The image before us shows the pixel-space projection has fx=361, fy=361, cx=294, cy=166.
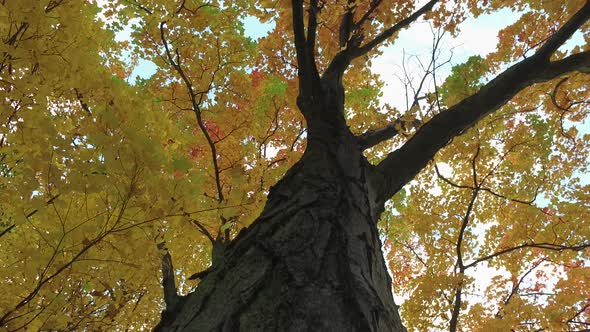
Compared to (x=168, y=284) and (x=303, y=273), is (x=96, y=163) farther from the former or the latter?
(x=168, y=284)

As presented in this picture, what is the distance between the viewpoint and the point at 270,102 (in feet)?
18.8

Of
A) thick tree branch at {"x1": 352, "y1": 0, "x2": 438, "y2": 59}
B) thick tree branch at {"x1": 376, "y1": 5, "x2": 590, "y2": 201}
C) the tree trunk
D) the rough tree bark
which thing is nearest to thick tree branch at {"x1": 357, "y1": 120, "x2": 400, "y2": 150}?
the rough tree bark

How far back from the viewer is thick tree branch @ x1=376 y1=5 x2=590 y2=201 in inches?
106

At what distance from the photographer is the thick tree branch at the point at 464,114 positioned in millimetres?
2686

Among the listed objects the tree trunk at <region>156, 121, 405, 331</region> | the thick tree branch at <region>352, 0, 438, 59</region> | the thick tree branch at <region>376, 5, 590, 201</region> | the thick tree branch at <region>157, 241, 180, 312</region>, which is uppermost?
the thick tree branch at <region>352, 0, 438, 59</region>

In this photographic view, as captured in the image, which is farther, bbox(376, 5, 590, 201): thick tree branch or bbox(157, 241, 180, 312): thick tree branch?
bbox(157, 241, 180, 312): thick tree branch

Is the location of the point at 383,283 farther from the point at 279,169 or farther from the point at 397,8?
the point at 279,169

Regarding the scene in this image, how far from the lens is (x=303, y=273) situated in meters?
1.41

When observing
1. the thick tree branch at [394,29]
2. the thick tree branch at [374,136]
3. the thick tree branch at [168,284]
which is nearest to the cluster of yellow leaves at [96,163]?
the thick tree branch at [168,284]

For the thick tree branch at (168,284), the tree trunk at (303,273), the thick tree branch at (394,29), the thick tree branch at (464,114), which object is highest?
the thick tree branch at (394,29)

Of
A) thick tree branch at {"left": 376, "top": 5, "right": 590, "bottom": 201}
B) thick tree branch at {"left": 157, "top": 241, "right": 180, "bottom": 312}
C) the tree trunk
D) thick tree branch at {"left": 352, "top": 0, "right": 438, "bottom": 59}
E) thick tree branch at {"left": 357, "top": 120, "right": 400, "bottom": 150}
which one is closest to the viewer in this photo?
the tree trunk

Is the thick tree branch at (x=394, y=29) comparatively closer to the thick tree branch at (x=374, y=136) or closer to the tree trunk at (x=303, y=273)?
the thick tree branch at (x=374, y=136)

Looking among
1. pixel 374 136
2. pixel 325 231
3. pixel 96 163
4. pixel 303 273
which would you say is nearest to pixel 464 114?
pixel 374 136

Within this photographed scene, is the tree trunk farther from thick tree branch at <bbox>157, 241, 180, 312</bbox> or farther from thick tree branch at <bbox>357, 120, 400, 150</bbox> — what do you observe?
thick tree branch at <bbox>157, 241, 180, 312</bbox>
